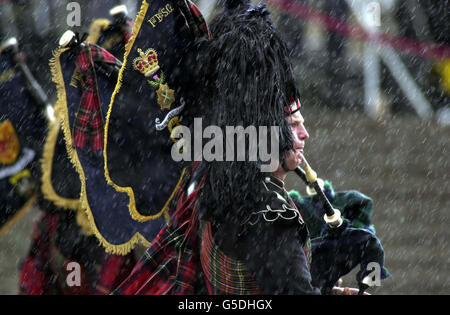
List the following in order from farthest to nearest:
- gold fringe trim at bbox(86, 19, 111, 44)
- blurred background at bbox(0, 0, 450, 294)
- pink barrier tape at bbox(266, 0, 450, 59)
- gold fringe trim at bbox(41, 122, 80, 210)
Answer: pink barrier tape at bbox(266, 0, 450, 59) < blurred background at bbox(0, 0, 450, 294) < gold fringe trim at bbox(41, 122, 80, 210) < gold fringe trim at bbox(86, 19, 111, 44)

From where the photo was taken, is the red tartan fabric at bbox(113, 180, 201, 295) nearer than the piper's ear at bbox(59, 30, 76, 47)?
Yes

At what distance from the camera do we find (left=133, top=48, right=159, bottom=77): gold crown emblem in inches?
121

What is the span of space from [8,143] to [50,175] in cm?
37

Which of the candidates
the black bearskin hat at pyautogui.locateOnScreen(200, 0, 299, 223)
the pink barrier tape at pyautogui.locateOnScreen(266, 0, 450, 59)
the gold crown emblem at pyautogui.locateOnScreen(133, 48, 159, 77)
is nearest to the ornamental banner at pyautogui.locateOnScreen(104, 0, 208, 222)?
the gold crown emblem at pyautogui.locateOnScreen(133, 48, 159, 77)

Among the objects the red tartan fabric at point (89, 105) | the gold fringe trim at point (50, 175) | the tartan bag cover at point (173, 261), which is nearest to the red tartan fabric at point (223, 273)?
the tartan bag cover at point (173, 261)

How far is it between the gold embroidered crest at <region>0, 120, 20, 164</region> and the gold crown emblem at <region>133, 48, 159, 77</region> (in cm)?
184

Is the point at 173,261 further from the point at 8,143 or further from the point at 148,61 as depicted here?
the point at 8,143

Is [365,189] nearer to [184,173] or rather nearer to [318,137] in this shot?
[318,137]

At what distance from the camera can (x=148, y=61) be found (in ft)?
10.1

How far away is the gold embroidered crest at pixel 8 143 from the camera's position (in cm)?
463

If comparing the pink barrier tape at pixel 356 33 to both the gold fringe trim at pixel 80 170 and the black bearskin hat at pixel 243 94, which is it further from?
the black bearskin hat at pixel 243 94

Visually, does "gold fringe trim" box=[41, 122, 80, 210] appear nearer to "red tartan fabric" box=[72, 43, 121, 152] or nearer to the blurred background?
"red tartan fabric" box=[72, 43, 121, 152]

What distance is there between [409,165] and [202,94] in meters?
4.33
